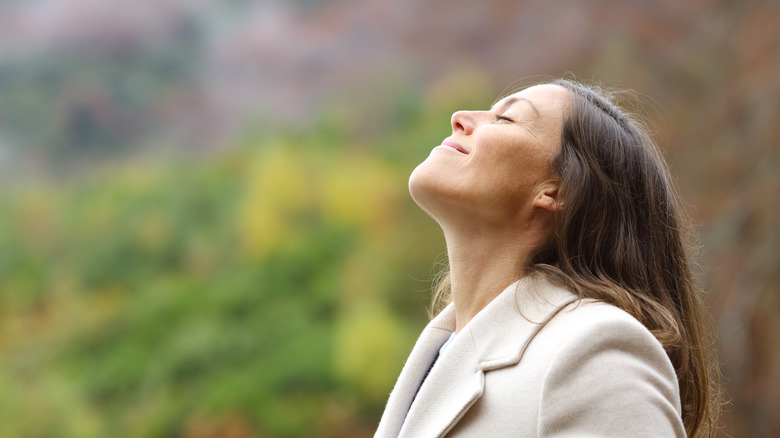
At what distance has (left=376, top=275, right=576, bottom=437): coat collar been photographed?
4.78 ft

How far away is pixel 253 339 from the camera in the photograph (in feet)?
18.2

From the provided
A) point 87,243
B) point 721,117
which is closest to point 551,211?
point 721,117

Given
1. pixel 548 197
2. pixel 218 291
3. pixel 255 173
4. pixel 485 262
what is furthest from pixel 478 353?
pixel 255 173

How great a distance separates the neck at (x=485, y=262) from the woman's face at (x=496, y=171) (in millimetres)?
33

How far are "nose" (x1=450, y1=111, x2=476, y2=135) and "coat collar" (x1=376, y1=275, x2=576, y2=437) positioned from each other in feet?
1.01

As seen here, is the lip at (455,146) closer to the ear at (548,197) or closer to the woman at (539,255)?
the woman at (539,255)

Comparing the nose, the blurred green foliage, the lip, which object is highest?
the nose

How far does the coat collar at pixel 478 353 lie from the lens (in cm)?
146

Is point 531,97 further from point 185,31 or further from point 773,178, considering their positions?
point 185,31

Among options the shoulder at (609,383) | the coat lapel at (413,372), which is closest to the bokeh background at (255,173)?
the coat lapel at (413,372)

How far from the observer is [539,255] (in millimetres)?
1618

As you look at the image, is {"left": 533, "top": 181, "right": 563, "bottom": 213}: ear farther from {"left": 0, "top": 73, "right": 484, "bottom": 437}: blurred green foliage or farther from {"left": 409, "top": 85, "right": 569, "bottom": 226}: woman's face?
{"left": 0, "top": 73, "right": 484, "bottom": 437}: blurred green foliage

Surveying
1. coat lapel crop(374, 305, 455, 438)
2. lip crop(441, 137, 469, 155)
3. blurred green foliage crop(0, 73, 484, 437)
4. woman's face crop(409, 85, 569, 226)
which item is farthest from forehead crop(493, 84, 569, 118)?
blurred green foliage crop(0, 73, 484, 437)

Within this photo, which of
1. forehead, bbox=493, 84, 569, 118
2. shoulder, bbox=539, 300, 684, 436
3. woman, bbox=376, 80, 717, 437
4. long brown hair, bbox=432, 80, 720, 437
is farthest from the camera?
forehead, bbox=493, 84, 569, 118
